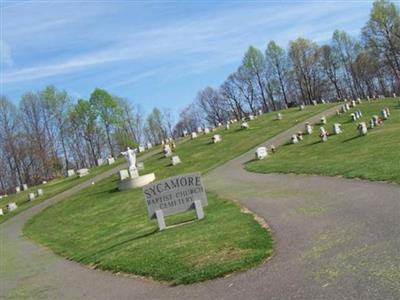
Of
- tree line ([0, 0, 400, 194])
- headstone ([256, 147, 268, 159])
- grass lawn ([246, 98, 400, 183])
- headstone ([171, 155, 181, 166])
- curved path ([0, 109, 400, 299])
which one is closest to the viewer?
curved path ([0, 109, 400, 299])

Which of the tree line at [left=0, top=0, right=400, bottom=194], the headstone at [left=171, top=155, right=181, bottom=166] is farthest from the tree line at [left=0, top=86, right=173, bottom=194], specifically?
the headstone at [left=171, top=155, right=181, bottom=166]

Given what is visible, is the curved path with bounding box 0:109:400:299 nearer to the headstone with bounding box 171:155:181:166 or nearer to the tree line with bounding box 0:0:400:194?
the headstone with bounding box 171:155:181:166

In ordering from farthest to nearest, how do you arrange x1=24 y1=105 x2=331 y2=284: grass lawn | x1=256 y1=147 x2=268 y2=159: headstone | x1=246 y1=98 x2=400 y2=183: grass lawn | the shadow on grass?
x1=256 y1=147 x2=268 y2=159: headstone
x1=246 y1=98 x2=400 y2=183: grass lawn
the shadow on grass
x1=24 y1=105 x2=331 y2=284: grass lawn

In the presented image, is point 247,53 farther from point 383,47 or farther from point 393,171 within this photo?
point 393,171

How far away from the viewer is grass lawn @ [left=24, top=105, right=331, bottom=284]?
30.6 ft

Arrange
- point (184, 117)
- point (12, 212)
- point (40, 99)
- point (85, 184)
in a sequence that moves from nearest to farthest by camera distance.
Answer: point (12, 212) → point (85, 184) → point (40, 99) → point (184, 117)

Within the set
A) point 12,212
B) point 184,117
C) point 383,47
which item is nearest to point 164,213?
point 12,212

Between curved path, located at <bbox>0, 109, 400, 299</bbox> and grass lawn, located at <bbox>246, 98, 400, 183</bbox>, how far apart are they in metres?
1.03

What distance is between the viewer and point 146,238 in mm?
13734

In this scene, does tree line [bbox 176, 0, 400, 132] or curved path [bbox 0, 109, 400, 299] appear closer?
curved path [bbox 0, 109, 400, 299]

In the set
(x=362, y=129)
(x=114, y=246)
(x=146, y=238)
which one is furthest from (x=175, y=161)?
(x=146, y=238)

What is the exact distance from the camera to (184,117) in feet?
407

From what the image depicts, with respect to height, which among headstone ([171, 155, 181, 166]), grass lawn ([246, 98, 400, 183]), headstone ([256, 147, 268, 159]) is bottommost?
grass lawn ([246, 98, 400, 183])

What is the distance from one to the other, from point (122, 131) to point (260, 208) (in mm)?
76919
